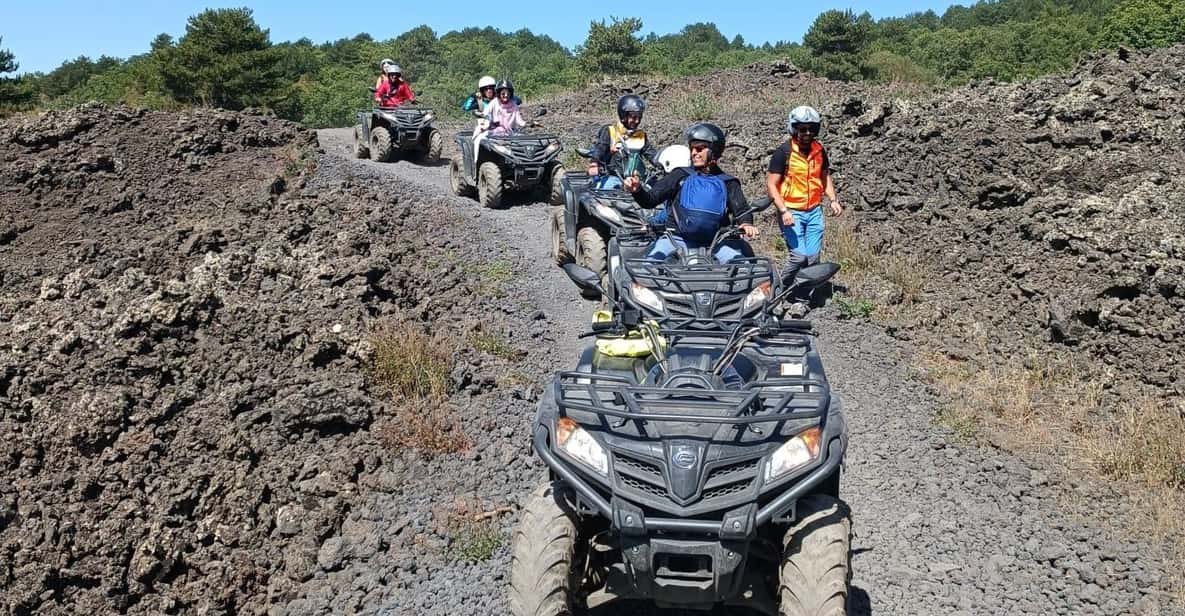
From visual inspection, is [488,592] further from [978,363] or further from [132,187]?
[132,187]

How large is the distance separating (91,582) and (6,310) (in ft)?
16.4

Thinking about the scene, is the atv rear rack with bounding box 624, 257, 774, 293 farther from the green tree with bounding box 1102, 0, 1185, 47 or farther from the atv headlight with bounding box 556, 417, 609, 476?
the green tree with bounding box 1102, 0, 1185, 47

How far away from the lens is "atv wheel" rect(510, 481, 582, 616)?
4004 mm

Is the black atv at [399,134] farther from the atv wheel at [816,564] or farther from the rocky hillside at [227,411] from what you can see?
the atv wheel at [816,564]

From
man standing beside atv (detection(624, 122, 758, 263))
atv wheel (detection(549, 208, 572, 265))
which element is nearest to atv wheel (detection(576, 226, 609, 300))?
atv wheel (detection(549, 208, 572, 265))

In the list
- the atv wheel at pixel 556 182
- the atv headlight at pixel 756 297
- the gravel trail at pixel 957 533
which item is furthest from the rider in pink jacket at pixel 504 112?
the atv headlight at pixel 756 297

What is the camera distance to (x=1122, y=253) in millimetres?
9258

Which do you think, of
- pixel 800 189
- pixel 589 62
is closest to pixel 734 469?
pixel 800 189

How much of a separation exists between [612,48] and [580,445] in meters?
44.9

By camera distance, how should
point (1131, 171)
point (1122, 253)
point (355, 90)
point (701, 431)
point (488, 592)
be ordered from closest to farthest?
point (701, 431), point (488, 592), point (1122, 253), point (1131, 171), point (355, 90)

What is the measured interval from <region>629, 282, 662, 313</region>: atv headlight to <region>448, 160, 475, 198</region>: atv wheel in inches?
315

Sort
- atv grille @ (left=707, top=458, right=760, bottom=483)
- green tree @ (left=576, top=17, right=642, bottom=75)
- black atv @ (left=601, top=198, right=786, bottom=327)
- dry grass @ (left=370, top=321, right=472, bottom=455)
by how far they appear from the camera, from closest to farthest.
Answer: atv grille @ (left=707, top=458, right=760, bottom=483) < black atv @ (left=601, top=198, right=786, bottom=327) < dry grass @ (left=370, top=321, right=472, bottom=455) < green tree @ (left=576, top=17, right=642, bottom=75)

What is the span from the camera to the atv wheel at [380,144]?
17547 mm

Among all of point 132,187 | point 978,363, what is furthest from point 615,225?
point 132,187
